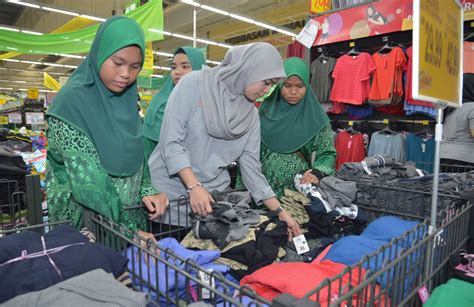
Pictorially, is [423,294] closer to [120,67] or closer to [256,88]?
[256,88]

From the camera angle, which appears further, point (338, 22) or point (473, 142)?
point (338, 22)

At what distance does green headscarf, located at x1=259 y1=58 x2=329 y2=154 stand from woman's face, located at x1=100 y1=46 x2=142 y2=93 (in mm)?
997

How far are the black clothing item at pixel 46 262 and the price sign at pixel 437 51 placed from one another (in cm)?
88

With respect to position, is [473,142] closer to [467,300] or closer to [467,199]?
[467,199]

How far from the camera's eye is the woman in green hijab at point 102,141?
118 cm

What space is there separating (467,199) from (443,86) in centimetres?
53

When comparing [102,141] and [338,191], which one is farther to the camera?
[338,191]

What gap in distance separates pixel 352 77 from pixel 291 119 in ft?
7.71

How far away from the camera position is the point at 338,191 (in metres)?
1.67

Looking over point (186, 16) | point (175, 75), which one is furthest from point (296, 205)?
point (186, 16)

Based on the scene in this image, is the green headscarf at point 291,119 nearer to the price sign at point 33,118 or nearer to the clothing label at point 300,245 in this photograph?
the clothing label at point 300,245

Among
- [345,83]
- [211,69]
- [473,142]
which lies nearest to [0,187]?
[211,69]

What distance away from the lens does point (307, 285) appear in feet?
2.78

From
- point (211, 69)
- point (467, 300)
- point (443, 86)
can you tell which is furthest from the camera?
point (211, 69)
